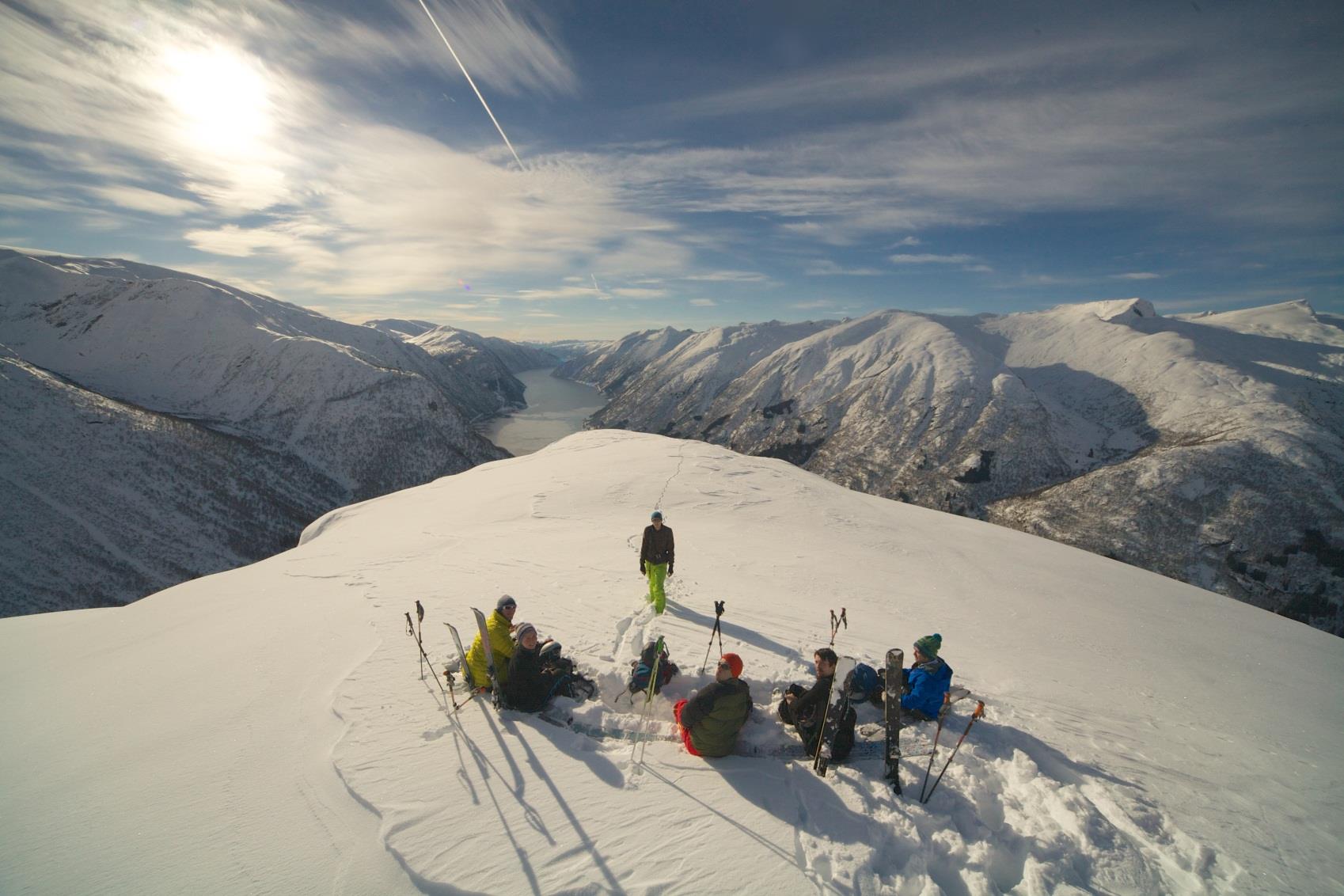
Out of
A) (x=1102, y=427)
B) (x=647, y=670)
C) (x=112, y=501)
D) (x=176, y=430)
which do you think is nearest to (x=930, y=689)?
(x=647, y=670)

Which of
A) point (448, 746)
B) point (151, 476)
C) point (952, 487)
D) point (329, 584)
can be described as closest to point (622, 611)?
point (448, 746)

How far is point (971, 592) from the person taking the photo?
13023 mm

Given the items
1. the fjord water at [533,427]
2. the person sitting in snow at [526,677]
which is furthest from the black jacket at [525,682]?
the fjord water at [533,427]

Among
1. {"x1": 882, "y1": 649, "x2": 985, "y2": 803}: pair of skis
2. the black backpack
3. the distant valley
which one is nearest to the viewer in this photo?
{"x1": 882, "y1": 649, "x2": 985, "y2": 803}: pair of skis

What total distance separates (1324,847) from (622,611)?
9554 millimetres

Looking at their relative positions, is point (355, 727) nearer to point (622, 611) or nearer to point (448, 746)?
point (448, 746)

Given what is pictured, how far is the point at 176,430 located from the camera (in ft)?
189

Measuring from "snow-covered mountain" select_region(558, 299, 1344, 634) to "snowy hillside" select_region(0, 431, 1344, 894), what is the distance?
56.7 meters

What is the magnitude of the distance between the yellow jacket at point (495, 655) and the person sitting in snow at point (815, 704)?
12.9 feet

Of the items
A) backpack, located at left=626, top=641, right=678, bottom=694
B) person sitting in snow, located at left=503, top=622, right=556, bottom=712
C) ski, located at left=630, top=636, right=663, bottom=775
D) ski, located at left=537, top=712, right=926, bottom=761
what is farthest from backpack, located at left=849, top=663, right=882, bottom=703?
person sitting in snow, located at left=503, top=622, right=556, bottom=712

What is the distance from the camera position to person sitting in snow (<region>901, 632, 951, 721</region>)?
6516 mm

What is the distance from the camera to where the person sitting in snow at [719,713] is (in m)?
5.54

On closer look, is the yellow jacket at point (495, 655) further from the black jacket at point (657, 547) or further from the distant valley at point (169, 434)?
the distant valley at point (169, 434)

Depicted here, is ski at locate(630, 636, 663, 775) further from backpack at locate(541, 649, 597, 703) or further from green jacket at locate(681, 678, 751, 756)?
backpack at locate(541, 649, 597, 703)
